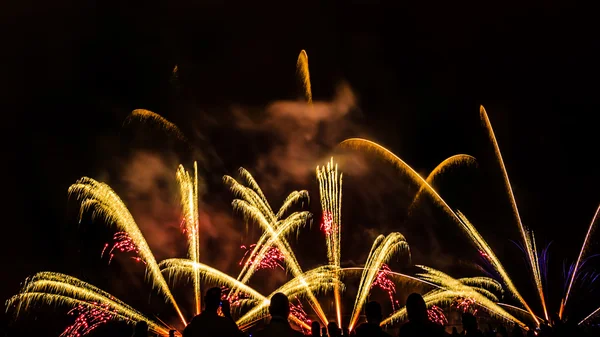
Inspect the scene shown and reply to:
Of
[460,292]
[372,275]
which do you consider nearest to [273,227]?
[372,275]

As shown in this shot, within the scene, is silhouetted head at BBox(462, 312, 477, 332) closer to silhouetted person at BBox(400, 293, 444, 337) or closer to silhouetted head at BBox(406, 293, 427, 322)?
silhouetted person at BBox(400, 293, 444, 337)

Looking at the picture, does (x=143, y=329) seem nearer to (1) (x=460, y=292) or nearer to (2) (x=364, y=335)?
(2) (x=364, y=335)

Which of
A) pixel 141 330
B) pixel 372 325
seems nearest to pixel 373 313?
pixel 372 325

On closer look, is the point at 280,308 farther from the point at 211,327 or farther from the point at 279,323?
the point at 211,327

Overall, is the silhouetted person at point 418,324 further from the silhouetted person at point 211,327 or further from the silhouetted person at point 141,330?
the silhouetted person at point 141,330

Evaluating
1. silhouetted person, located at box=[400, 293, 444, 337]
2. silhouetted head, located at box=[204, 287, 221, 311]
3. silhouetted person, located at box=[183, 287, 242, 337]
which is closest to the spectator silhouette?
silhouetted person, located at box=[400, 293, 444, 337]

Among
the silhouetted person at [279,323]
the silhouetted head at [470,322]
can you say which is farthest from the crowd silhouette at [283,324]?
the silhouetted head at [470,322]
